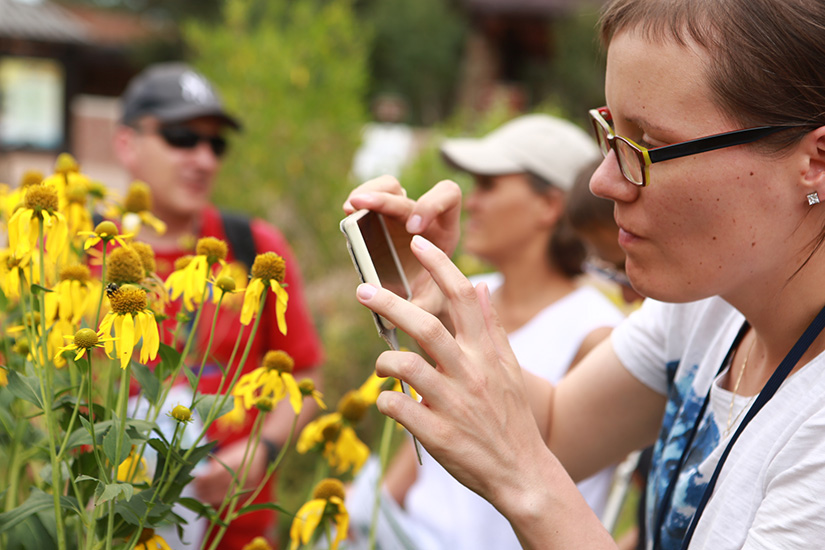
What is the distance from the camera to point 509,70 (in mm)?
16453

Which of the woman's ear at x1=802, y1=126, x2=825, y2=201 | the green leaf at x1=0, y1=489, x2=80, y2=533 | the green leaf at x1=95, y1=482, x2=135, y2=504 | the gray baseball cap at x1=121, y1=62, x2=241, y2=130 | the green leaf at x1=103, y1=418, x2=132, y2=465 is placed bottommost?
the green leaf at x1=0, y1=489, x2=80, y2=533

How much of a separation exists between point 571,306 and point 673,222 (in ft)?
4.70

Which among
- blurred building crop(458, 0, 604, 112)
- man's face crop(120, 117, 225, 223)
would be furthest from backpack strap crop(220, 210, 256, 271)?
blurred building crop(458, 0, 604, 112)

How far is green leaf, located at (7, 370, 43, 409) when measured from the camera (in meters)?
0.86

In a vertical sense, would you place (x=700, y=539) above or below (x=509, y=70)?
below

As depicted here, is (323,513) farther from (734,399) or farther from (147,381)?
(734,399)

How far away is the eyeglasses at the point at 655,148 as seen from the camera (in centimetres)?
98

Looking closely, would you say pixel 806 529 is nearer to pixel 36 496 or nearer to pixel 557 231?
pixel 36 496

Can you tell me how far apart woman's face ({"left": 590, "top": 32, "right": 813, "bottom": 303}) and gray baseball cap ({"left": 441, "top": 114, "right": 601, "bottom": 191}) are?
1.66 m

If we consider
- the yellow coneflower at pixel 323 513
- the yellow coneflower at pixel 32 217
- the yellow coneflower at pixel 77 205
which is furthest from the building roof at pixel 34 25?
the yellow coneflower at pixel 323 513

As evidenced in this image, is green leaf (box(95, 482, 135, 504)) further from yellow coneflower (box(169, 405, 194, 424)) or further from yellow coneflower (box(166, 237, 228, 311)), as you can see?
yellow coneflower (box(166, 237, 228, 311))

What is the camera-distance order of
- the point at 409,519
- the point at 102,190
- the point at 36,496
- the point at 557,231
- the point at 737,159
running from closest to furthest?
the point at 36,496, the point at 737,159, the point at 102,190, the point at 409,519, the point at 557,231

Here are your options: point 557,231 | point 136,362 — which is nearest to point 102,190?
point 136,362

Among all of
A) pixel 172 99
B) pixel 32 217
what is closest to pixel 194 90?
pixel 172 99
